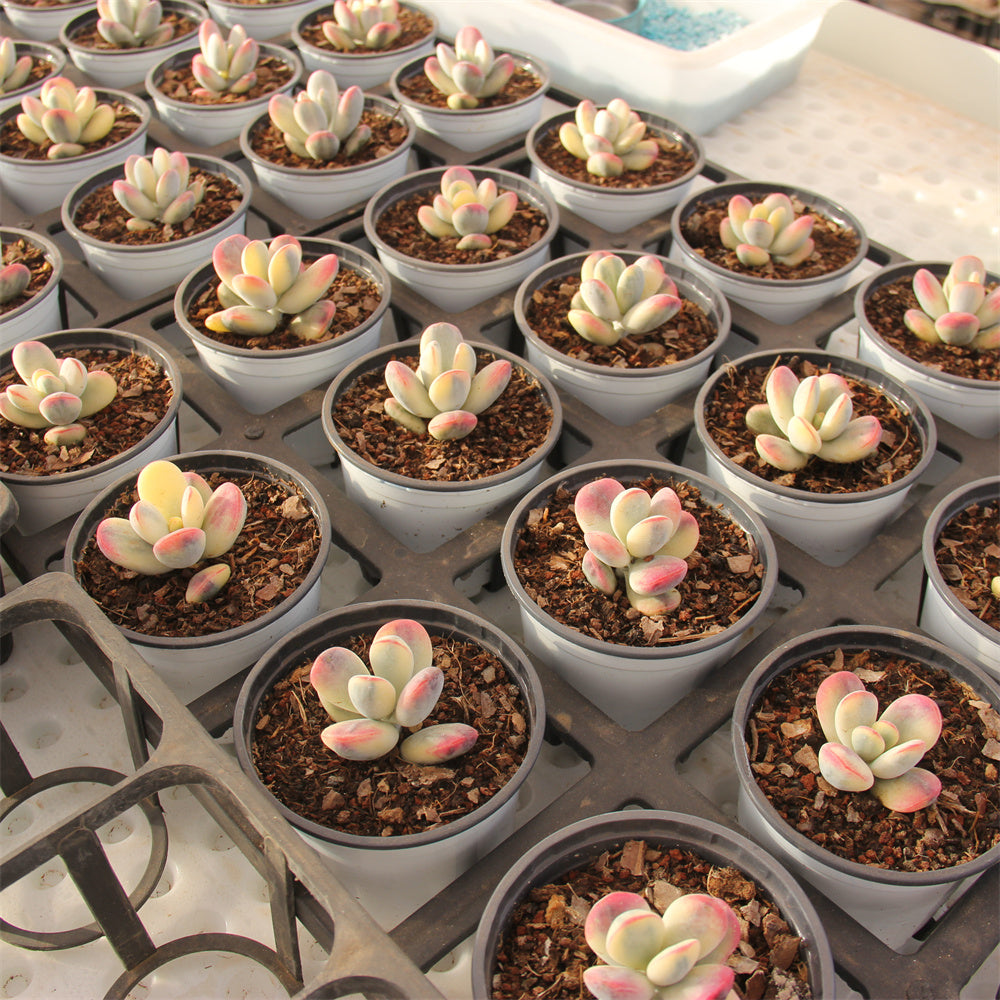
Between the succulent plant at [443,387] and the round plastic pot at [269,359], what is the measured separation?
0.17m

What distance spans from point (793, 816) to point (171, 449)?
3.17ft

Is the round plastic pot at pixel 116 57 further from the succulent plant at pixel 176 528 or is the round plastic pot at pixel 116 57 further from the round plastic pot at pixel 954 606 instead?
the round plastic pot at pixel 954 606

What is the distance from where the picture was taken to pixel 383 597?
1185mm

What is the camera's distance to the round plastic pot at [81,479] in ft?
4.03

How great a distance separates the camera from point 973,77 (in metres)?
2.28

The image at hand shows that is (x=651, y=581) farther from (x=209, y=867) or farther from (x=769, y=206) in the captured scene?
(x=769, y=206)

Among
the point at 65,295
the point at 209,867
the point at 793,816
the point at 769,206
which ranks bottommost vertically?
the point at 209,867

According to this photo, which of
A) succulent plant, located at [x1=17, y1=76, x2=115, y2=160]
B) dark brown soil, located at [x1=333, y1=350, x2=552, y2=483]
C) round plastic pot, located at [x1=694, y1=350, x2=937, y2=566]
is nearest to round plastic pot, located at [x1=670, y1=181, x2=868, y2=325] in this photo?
round plastic pot, located at [x1=694, y1=350, x2=937, y2=566]

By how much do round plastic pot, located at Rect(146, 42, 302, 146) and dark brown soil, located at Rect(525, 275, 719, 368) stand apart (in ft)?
2.65

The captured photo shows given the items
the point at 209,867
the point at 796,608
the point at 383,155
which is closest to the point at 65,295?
the point at 383,155

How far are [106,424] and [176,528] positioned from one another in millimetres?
284

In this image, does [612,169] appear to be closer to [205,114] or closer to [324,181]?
[324,181]

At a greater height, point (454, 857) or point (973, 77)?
point (973, 77)

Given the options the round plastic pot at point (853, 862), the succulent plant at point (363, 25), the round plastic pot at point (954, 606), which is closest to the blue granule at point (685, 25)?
the succulent plant at point (363, 25)
